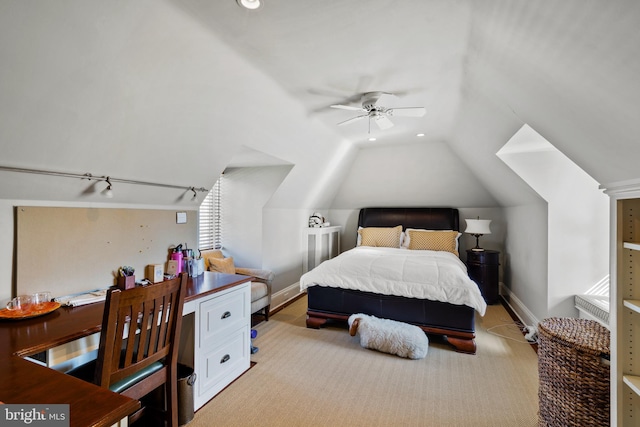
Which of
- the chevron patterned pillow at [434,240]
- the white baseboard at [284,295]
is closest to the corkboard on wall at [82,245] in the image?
the white baseboard at [284,295]

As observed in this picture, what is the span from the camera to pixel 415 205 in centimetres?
565

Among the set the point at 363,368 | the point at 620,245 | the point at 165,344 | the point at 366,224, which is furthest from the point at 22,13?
the point at 366,224

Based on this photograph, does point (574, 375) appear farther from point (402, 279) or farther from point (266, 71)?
point (266, 71)

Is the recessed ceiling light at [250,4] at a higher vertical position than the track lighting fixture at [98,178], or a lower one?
higher

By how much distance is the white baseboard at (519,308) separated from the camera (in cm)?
334

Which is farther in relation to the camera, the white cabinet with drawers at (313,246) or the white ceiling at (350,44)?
the white cabinet with drawers at (313,246)

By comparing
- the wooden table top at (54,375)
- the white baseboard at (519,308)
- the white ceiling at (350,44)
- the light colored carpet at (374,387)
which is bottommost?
the light colored carpet at (374,387)

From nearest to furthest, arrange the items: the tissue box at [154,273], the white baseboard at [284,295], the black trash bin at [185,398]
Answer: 1. the black trash bin at [185,398]
2. the tissue box at [154,273]
3. the white baseboard at [284,295]

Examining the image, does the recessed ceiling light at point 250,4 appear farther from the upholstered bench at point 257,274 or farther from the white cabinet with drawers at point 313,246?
the white cabinet with drawers at point 313,246

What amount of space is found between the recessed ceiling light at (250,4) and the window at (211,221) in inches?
111

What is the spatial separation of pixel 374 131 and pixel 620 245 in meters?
2.84

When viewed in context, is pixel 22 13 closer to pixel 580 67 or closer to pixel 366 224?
pixel 580 67

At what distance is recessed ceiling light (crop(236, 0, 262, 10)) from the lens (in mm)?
1435

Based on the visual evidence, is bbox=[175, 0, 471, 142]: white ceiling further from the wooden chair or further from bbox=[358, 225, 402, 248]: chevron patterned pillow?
bbox=[358, 225, 402, 248]: chevron patterned pillow
